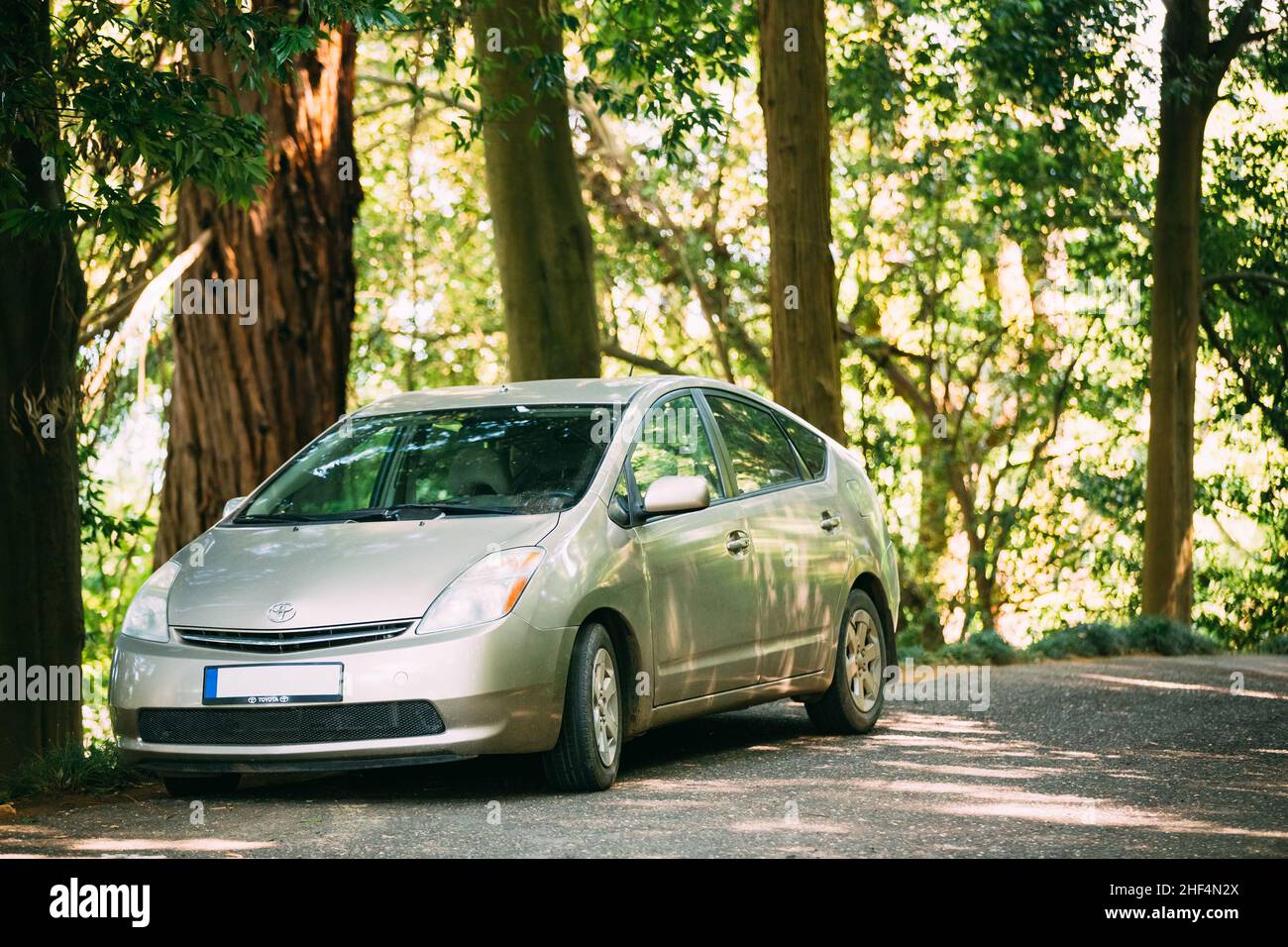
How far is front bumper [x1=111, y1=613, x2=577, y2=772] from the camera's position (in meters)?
6.62

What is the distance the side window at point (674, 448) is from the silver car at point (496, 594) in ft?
0.05

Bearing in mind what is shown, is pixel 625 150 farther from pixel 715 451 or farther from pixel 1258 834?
pixel 1258 834

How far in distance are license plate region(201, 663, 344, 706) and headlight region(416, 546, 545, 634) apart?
0.39 m

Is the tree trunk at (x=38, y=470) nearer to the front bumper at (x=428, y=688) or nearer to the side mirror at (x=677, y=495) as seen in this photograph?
the front bumper at (x=428, y=688)

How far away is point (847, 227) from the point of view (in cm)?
2545

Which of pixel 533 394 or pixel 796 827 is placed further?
pixel 533 394

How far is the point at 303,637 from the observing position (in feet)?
22.1

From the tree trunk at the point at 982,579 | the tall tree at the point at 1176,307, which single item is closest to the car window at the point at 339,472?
the tall tree at the point at 1176,307

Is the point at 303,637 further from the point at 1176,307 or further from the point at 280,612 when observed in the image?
the point at 1176,307

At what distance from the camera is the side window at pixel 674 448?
795cm

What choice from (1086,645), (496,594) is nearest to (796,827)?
(496,594)

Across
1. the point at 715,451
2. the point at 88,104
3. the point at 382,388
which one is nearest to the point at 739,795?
the point at 715,451

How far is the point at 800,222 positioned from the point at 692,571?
21.1 feet

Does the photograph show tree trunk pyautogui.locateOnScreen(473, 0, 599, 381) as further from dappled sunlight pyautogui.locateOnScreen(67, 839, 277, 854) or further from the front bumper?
dappled sunlight pyautogui.locateOnScreen(67, 839, 277, 854)
